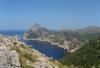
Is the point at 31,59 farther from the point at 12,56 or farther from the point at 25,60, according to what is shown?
the point at 12,56

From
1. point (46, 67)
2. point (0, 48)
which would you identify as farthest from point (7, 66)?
point (46, 67)

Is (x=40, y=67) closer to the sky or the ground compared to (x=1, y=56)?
closer to the ground

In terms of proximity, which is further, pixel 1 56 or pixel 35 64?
pixel 35 64

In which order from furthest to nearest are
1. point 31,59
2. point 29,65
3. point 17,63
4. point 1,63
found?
point 31,59, point 29,65, point 17,63, point 1,63

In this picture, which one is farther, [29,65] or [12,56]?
[29,65]

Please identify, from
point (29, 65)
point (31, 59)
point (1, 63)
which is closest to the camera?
point (1, 63)

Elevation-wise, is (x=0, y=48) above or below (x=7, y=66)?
above

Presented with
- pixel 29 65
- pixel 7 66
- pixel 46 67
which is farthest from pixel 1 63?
pixel 46 67

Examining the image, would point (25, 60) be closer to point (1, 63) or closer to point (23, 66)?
point (23, 66)

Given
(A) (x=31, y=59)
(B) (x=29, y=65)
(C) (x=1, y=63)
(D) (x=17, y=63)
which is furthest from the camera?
(A) (x=31, y=59)
